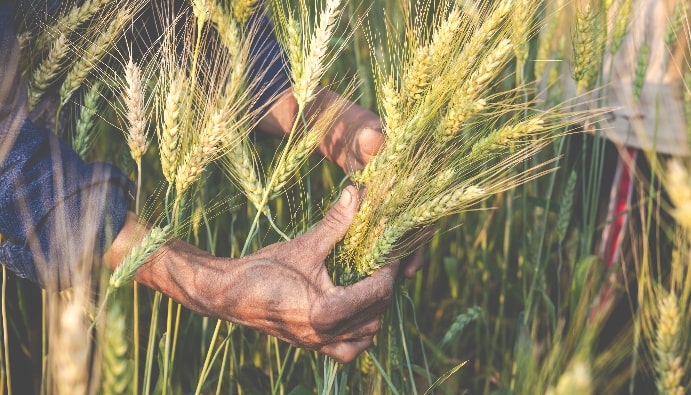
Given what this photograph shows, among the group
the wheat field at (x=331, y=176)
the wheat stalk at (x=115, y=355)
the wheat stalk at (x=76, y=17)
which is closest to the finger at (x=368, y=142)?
the wheat field at (x=331, y=176)

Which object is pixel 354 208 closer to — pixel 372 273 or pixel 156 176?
pixel 372 273

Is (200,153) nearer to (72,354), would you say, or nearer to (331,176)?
(72,354)

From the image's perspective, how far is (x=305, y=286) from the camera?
81 centimetres

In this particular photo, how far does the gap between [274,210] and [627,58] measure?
79 cm

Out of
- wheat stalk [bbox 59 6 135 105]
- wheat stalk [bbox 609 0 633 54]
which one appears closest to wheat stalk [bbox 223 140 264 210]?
wheat stalk [bbox 59 6 135 105]

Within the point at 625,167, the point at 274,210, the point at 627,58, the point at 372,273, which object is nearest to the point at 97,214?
the point at 372,273

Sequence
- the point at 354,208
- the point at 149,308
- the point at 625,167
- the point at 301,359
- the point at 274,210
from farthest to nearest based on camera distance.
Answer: the point at 625,167, the point at 274,210, the point at 149,308, the point at 301,359, the point at 354,208

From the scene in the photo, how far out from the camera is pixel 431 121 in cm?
82

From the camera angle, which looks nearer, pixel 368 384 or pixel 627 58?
pixel 368 384

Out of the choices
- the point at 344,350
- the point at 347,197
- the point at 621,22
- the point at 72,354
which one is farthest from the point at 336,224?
the point at 621,22

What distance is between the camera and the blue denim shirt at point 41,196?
0.80m

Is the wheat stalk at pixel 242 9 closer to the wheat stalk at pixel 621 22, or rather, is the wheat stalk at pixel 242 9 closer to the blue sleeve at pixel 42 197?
the blue sleeve at pixel 42 197

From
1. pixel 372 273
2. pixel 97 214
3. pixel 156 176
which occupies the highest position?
pixel 156 176

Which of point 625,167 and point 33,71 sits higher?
point 33,71
